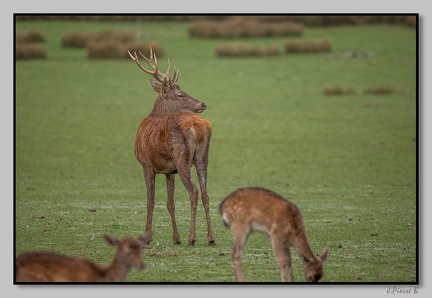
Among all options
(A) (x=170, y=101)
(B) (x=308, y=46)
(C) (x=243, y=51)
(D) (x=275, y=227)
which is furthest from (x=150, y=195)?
(B) (x=308, y=46)

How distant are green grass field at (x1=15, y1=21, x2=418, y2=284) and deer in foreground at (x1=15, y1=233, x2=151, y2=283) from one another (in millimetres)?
1801

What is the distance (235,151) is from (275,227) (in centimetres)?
1656

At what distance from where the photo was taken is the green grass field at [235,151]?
48.0 ft

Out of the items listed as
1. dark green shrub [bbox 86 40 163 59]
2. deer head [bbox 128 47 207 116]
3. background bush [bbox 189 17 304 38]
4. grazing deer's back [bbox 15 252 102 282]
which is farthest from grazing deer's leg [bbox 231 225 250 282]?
background bush [bbox 189 17 304 38]

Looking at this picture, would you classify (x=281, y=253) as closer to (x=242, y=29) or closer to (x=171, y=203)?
(x=171, y=203)

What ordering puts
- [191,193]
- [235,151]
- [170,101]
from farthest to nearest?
[235,151] → [170,101] → [191,193]

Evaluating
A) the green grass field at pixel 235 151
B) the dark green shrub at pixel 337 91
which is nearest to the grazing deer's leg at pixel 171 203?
the green grass field at pixel 235 151

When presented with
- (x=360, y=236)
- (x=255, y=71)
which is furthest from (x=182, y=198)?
(x=255, y=71)

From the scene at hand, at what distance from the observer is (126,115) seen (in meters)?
32.9

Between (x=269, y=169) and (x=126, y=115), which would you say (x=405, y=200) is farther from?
(x=126, y=115)

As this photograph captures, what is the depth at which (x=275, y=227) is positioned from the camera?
11.7 meters

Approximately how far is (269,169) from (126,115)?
28.3 ft

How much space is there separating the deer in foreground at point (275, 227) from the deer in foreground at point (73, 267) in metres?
1.70

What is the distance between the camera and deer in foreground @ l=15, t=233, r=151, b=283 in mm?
10320
